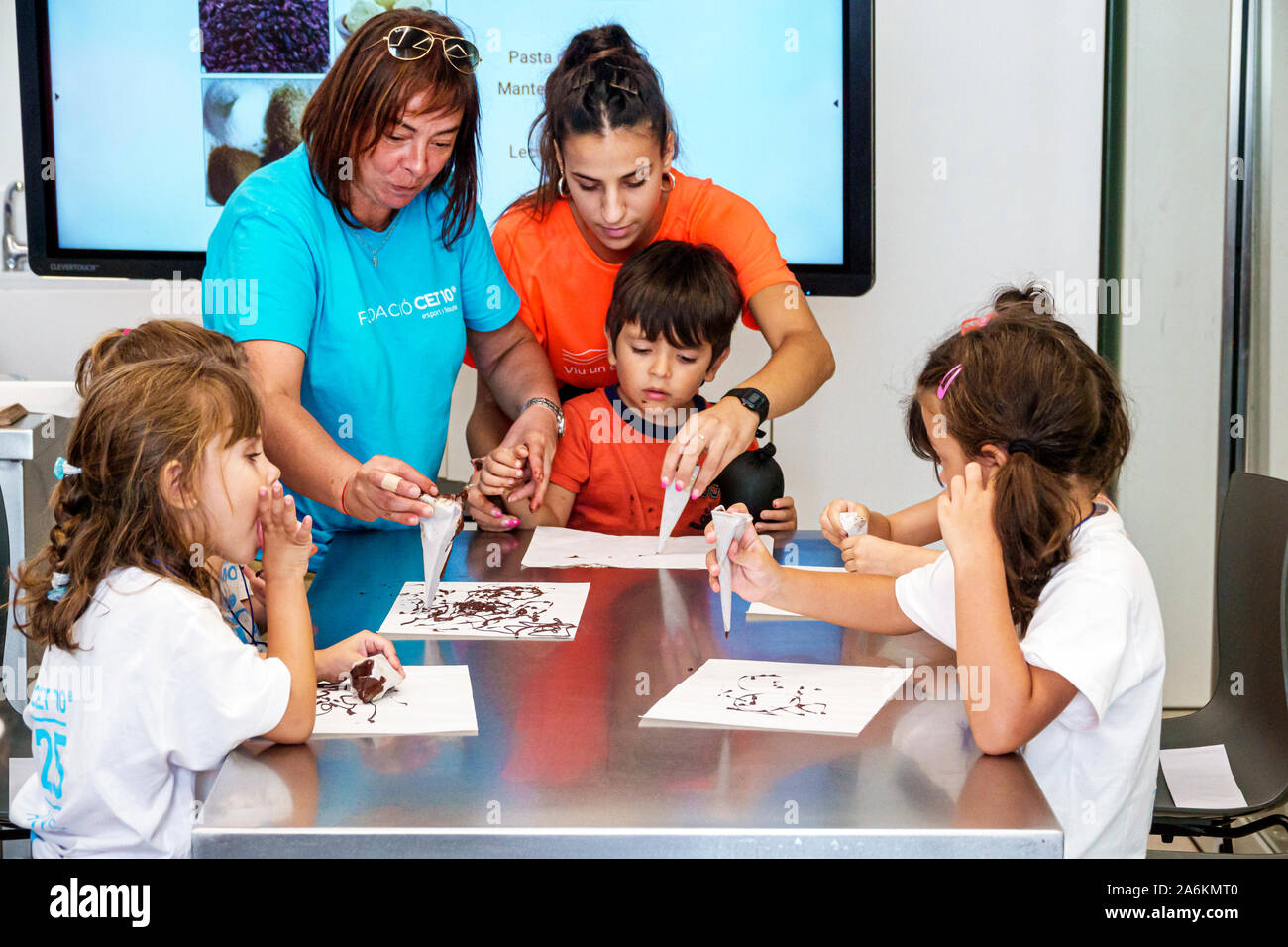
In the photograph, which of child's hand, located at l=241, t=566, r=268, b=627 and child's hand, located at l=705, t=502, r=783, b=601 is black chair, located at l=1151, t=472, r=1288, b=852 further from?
child's hand, located at l=241, t=566, r=268, b=627

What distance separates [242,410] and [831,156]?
2101mm

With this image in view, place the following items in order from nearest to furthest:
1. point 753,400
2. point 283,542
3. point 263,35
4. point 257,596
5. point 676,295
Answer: point 283,542 < point 257,596 < point 753,400 < point 676,295 < point 263,35

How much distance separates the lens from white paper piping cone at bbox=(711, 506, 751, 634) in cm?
146

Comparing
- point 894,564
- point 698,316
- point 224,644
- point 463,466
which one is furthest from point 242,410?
point 463,466

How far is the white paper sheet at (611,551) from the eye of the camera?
76.5 inches

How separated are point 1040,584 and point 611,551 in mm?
836

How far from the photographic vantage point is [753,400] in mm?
2016

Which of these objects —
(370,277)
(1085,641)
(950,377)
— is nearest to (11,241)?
(370,277)

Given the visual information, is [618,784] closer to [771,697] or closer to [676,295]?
[771,697]

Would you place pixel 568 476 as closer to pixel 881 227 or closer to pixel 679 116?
pixel 679 116

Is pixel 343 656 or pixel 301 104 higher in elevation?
pixel 301 104
